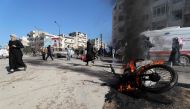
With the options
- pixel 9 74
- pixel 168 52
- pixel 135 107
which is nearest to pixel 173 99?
Result: pixel 135 107

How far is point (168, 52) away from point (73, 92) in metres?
13.2

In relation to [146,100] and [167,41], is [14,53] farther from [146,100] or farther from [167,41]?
[167,41]

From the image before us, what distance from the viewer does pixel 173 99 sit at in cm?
757

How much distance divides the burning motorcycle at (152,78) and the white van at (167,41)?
36.3 feet

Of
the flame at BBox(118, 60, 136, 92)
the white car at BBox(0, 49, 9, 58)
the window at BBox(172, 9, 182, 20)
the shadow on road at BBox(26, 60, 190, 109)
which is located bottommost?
the shadow on road at BBox(26, 60, 190, 109)

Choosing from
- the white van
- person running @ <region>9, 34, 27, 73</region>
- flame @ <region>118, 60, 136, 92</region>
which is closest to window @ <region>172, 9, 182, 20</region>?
the white van

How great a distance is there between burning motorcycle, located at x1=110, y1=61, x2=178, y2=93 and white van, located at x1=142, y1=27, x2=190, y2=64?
36.3ft

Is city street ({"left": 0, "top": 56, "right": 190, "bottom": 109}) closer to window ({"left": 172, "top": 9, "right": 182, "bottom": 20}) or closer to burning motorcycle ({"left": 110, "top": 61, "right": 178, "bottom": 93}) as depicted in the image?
burning motorcycle ({"left": 110, "top": 61, "right": 178, "bottom": 93})

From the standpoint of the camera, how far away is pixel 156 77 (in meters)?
7.91

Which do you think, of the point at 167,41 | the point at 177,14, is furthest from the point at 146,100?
the point at 177,14

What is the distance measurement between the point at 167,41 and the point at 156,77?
13087 mm

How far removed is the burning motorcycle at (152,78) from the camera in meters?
7.78

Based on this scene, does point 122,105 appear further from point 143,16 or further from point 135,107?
point 143,16

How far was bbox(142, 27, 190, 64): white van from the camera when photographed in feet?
63.7
